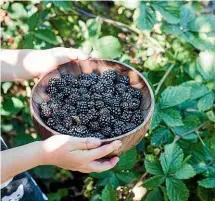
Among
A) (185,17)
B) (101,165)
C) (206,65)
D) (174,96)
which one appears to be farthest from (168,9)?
(101,165)

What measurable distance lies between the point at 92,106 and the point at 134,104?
9 cm

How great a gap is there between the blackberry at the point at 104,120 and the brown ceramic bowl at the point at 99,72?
6cm

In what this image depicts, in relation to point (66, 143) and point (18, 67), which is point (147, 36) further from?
point (66, 143)

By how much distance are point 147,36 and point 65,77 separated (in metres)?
0.61

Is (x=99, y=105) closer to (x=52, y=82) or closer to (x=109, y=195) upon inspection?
(x=52, y=82)

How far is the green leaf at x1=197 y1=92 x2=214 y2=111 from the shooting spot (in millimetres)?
1307

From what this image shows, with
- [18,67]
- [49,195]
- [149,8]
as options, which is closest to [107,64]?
[18,67]

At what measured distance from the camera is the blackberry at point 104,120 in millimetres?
1014

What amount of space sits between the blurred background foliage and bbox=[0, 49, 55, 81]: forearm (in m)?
0.31

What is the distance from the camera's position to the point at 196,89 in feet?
4.43

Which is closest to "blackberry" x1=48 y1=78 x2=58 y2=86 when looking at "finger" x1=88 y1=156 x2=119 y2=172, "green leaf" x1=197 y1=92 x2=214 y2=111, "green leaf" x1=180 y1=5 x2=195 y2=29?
"finger" x1=88 y1=156 x2=119 y2=172

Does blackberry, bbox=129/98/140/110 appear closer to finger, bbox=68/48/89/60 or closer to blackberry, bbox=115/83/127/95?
blackberry, bbox=115/83/127/95

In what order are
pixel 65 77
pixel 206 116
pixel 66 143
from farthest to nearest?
A: pixel 206 116
pixel 65 77
pixel 66 143

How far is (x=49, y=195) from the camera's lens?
175 centimetres
